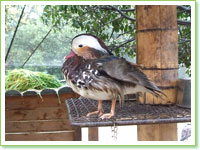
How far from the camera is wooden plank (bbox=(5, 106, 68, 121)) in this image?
1.42 m

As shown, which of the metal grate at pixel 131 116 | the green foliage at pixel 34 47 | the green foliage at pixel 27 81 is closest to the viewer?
the metal grate at pixel 131 116

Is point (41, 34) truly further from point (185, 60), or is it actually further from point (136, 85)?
point (136, 85)

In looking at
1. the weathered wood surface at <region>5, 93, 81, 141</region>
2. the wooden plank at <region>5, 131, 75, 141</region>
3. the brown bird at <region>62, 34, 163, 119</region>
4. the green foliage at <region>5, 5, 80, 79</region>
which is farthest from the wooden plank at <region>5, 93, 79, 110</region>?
the brown bird at <region>62, 34, 163, 119</region>

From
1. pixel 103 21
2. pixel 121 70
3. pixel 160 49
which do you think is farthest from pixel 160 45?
pixel 103 21

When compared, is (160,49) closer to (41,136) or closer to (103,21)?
(103,21)

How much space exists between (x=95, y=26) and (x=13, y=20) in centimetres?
→ 76

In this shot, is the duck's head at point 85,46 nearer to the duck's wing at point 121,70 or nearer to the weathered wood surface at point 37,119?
the duck's wing at point 121,70

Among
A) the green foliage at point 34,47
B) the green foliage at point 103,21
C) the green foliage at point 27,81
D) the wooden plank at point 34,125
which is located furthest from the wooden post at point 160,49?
the green foliage at point 34,47

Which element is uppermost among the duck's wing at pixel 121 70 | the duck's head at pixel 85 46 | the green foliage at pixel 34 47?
the green foliage at pixel 34 47

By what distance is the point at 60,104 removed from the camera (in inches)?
56.7

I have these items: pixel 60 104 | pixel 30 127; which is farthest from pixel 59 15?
pixel 30 127

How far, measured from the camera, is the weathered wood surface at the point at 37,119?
1406mm

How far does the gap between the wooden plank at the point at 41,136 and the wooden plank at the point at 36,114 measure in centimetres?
9

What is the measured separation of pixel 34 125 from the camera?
1460 mm
